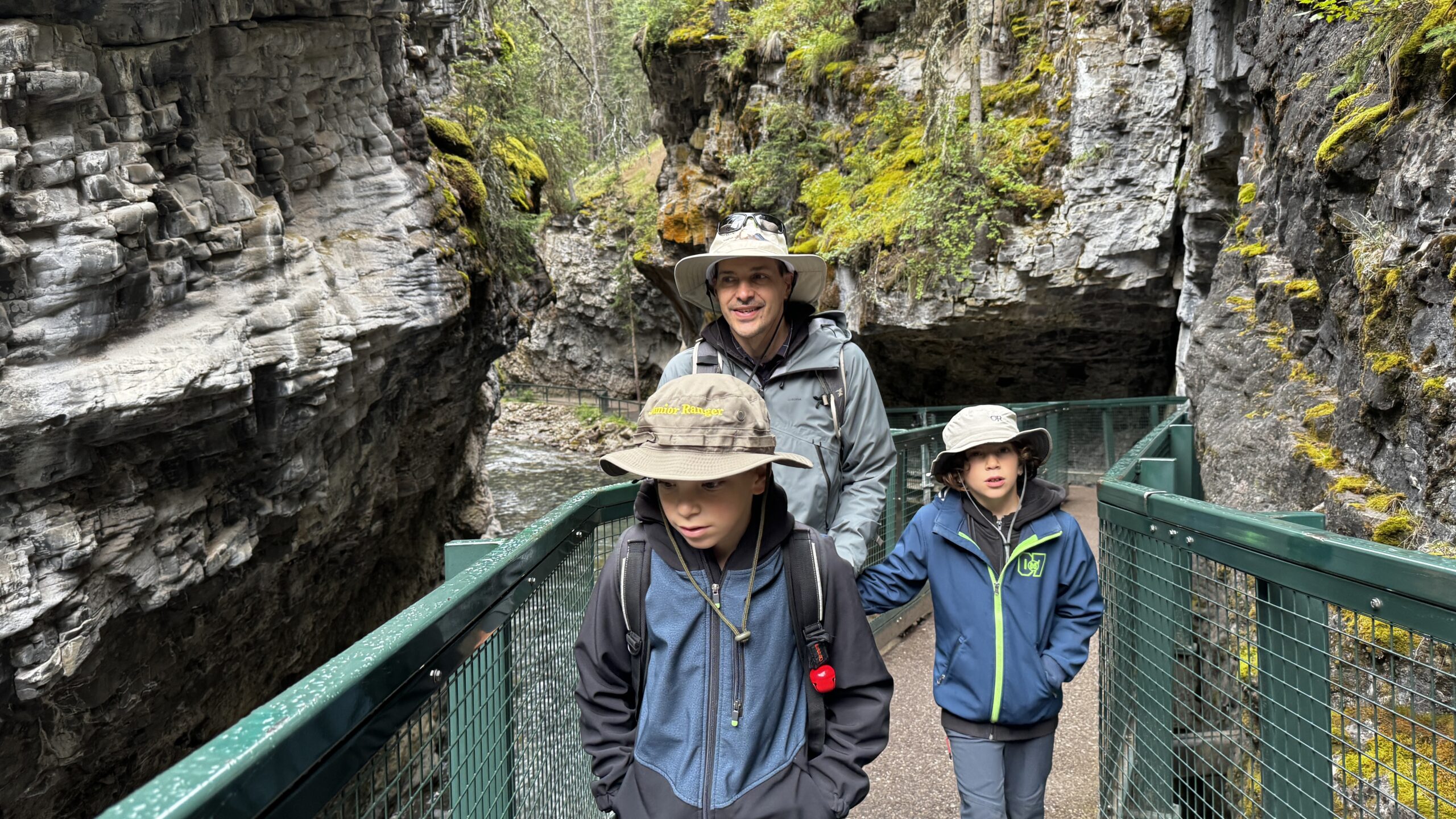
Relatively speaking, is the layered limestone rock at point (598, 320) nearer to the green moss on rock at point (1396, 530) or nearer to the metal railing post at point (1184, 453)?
the metal railing post at point (1184, 453)

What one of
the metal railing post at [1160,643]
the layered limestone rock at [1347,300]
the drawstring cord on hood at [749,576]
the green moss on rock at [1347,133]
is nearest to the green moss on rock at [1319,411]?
the layered limestone rock at [1347,300]

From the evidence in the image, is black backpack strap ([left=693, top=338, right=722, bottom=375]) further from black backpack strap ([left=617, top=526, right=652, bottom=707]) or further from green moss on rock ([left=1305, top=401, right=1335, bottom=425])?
green moss on rock ([left=1305, top=401, right=1335, bottom=425])

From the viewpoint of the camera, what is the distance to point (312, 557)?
34.9ft

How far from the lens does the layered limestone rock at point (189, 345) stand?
616 centimetres

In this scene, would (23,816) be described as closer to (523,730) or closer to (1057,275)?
(523,730)

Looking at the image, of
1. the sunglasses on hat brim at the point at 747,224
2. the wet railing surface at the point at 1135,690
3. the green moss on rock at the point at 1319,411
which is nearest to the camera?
the wet railing surface at the point at 1135,690

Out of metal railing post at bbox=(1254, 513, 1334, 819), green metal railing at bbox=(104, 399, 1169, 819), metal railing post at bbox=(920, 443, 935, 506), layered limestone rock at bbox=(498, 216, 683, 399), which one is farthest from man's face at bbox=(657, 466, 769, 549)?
layered limestone rock at bbox=(498, 216, 683, 399)

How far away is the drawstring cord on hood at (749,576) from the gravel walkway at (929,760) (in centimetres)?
227

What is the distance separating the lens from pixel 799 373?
2.51m

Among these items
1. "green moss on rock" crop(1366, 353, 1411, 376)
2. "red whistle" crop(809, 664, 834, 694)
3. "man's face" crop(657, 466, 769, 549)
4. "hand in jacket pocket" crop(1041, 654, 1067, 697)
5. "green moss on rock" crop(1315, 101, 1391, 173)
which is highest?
"green moss on rock" crop(1315, 101, 1391, 173)

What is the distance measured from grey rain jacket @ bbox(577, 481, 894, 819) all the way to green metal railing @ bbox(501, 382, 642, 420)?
3102cm

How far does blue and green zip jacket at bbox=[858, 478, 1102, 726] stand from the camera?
262 centimetres

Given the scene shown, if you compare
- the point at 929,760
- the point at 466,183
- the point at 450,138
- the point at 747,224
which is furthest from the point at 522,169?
the point at 747,224

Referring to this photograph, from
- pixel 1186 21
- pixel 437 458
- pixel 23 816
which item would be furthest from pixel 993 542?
pixel 437 458
